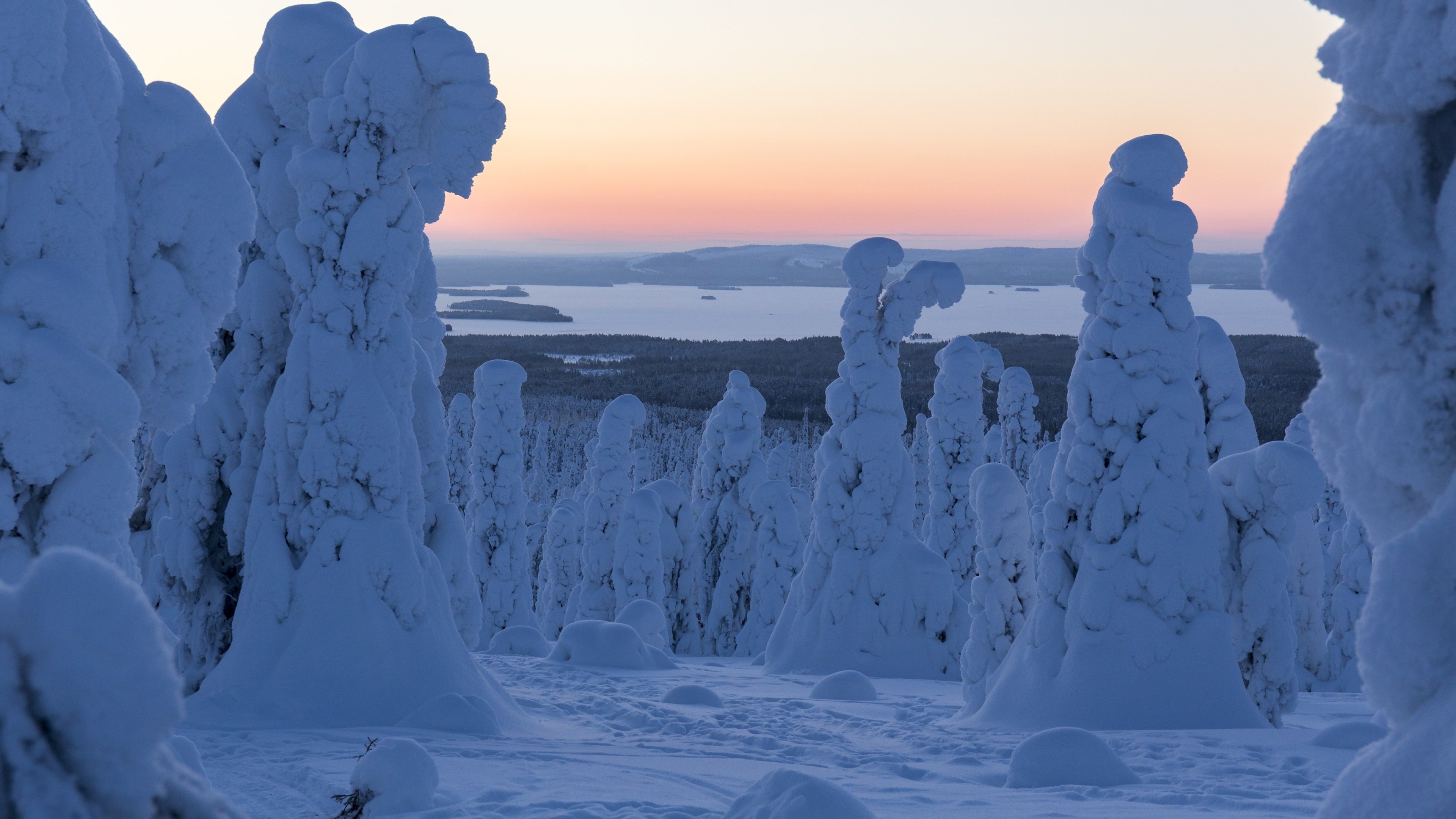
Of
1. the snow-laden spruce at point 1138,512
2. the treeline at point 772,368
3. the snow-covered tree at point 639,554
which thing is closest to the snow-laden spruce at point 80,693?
the snow-laden spruce at point 1138,512

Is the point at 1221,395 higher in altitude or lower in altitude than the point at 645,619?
higher

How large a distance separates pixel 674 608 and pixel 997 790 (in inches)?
824

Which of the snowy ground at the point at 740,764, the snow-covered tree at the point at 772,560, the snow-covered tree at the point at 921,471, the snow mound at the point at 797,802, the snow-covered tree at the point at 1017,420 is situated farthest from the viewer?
the snow-covered tree at the point at 1017,420

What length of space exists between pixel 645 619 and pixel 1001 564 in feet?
25.7

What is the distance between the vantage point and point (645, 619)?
65.7 feet

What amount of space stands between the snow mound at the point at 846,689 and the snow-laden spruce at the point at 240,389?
22.6 feet

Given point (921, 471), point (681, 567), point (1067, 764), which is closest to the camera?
point (1067, 764)

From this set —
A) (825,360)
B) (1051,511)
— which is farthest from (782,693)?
(825,360)

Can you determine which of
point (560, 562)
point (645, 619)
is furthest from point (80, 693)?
point (560, 562)

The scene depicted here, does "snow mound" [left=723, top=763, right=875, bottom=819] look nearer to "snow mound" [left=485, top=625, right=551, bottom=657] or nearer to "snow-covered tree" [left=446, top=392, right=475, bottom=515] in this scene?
"snow mound" [left=485, top=625, right=551, bottom=657]

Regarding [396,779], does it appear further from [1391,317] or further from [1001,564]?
[1001,564]

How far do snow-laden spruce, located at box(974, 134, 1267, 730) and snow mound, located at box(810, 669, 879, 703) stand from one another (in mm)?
2617

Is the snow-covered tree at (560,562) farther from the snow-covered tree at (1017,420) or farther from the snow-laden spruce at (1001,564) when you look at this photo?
the snow-laden spruce at (1001,564)

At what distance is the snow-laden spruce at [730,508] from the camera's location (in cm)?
2764
